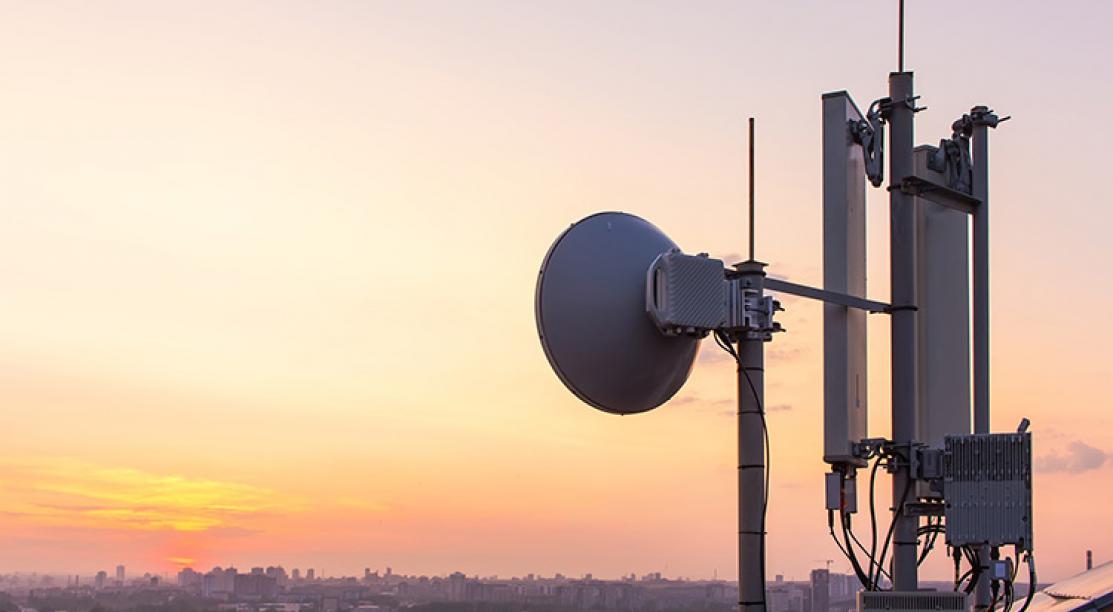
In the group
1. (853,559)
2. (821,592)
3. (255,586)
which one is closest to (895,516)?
(853,559)

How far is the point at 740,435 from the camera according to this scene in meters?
12.6

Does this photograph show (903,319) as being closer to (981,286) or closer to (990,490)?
(981,286)

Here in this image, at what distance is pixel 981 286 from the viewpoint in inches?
581

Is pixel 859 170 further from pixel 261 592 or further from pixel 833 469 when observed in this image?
pixel 261 592

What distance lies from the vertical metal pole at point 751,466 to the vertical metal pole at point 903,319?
1.71 meters

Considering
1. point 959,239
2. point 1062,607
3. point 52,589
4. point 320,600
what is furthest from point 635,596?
point 52,589

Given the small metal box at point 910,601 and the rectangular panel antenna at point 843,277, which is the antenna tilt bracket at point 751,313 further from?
the small metal box at point 910,601

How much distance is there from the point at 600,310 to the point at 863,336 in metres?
2.73

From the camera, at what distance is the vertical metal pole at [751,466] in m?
12.4

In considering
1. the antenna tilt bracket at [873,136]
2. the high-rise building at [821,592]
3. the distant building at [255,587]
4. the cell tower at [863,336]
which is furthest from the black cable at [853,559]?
the distant building at [255,587]

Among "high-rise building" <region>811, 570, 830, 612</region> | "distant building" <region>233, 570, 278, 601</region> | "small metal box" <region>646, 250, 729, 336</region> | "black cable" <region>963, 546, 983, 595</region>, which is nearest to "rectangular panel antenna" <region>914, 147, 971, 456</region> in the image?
"black cable" <region>963, 546, 983, 595</region>

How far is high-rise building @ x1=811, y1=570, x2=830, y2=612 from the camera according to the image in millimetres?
20406

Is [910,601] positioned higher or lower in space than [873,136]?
lower

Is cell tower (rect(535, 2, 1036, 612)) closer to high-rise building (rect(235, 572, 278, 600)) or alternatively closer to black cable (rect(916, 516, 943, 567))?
black cable (rect(916, 516, 943, 567))
